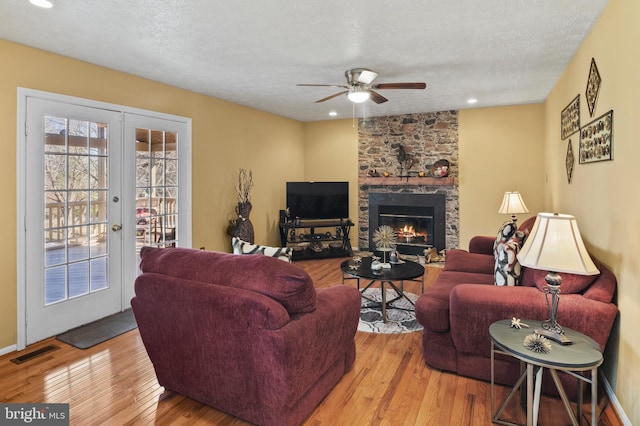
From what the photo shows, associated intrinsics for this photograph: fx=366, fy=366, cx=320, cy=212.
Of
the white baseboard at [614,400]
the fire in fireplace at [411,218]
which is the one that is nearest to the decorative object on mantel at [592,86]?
the white baseboard at [614,400]

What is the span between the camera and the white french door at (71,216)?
11.1 ft

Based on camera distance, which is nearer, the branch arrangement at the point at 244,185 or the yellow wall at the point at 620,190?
the yellow wall at the point at 620,190

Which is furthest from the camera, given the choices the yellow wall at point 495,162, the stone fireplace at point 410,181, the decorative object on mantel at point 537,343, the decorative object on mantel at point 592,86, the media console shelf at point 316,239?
the media console shelf at point 316,239

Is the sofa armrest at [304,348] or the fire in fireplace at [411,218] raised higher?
the fire in fireplace at [411,218]

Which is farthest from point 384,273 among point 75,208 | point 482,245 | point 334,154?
point 334,154

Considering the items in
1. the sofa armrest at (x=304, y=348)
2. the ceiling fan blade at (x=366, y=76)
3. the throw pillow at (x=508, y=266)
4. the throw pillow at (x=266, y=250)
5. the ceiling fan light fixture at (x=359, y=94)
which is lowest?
the sofa armrest at (x=304, y=348)

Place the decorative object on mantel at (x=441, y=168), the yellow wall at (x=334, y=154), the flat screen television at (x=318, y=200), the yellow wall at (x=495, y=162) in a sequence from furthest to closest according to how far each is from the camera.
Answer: the yellow wall at (x=334, y=154) < the flat screen television at (x=318, y=200) < the decorative object on mantel at (x=441, y=168) < the yellow wall at (x=495, y=162)

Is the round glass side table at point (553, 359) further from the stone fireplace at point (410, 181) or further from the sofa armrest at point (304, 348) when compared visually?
the stone fireplace at point (410, 181)

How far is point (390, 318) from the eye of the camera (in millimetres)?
3877

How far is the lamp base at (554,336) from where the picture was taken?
202cm

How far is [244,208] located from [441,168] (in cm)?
350

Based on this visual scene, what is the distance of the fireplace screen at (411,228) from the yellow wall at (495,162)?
0.60 meters

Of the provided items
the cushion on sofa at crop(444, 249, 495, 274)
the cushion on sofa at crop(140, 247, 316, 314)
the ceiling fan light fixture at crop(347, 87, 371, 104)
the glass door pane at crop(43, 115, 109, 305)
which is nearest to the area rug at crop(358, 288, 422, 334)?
the cushion on sofa at crop(444, 249, 495, 274)

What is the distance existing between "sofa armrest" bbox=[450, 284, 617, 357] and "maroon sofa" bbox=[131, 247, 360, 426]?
814 mm
